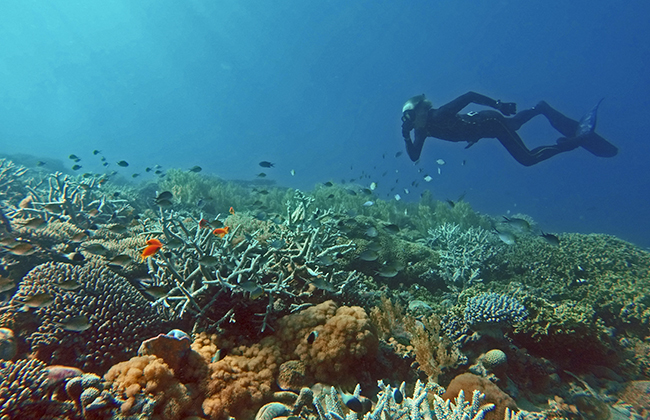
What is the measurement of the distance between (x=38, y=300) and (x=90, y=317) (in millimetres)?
588

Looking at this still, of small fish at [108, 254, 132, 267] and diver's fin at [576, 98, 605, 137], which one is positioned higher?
diver's fin at [576, 98, 605, 137]

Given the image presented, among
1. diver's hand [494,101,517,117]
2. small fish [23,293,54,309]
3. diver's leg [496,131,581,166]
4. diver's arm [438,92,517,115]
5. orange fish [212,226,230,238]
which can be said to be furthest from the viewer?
diver's hand [494,101,517,117]

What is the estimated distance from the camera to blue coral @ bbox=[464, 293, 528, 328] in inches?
171

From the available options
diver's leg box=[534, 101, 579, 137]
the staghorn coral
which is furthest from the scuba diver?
the staghorn coral

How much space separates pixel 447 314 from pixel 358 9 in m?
140

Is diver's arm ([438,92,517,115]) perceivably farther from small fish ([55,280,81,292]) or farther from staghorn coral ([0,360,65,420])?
staghorn coral ([0,360,65,420])

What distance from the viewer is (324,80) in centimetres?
16688

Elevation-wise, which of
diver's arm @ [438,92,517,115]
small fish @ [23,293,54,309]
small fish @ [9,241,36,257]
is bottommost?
small fish @ [23,293,54,309]

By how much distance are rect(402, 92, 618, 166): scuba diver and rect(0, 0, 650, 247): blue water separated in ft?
261

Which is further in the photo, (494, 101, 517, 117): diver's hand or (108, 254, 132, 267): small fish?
(494, 101, 517, 117): diver's hand

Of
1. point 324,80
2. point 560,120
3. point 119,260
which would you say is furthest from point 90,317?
point 324,80

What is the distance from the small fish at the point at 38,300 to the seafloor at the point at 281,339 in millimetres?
14

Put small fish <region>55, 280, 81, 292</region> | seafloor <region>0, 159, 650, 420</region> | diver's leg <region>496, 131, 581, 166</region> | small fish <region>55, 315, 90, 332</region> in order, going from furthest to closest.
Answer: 1. diver's leg <region>496, 131, 581, 166</region>
2. small fish <region>55, 280, 81, 292</region>
3. small fish <region>55, 315, 90, 332</region>
4. seafloor <region>0, 159, 650, 420</region>

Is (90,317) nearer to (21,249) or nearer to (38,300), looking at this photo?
(38,300)
